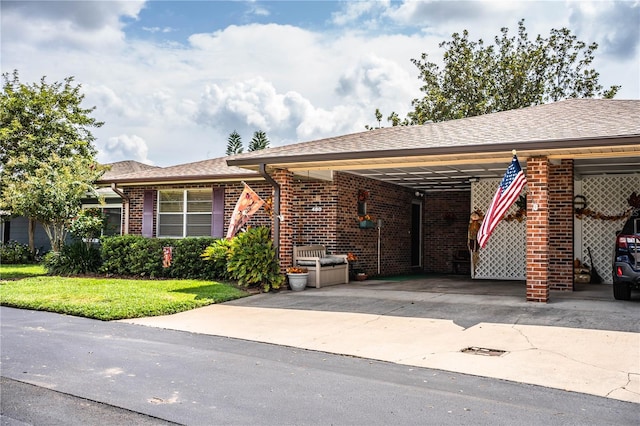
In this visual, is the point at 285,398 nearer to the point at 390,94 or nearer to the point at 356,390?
the point at 356,390

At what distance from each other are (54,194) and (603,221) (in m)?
14.2

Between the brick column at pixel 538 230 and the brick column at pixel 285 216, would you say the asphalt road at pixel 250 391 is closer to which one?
the brick column at pixel 538 230

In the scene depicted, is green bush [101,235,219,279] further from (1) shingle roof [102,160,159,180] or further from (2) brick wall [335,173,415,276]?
(1) shingle roof [102,160,159,180]

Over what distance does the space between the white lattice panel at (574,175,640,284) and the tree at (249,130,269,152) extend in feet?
112

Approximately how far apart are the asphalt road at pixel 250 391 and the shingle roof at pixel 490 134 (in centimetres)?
492

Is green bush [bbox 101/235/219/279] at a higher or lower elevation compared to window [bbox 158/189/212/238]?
lower

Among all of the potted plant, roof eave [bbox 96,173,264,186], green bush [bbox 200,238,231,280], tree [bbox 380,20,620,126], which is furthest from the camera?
tree [bbox 380,20,620,126]

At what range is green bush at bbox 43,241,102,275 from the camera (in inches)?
628

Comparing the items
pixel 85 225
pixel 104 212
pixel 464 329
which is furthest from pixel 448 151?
pixel 104 212

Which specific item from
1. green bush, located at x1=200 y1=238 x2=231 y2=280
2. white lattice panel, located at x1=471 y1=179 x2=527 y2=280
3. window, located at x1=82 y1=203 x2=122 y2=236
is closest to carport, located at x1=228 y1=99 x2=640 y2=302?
white lattice panel, located at x1=471 y1=179 x2=527 y2=280

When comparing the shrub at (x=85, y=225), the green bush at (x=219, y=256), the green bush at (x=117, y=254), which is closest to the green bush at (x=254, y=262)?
the green bush at (x=219, y=256)

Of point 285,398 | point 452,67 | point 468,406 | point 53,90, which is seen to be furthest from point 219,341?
point 452,67

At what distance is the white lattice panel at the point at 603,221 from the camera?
1363 cm

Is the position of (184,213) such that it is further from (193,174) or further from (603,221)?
(603,221)
